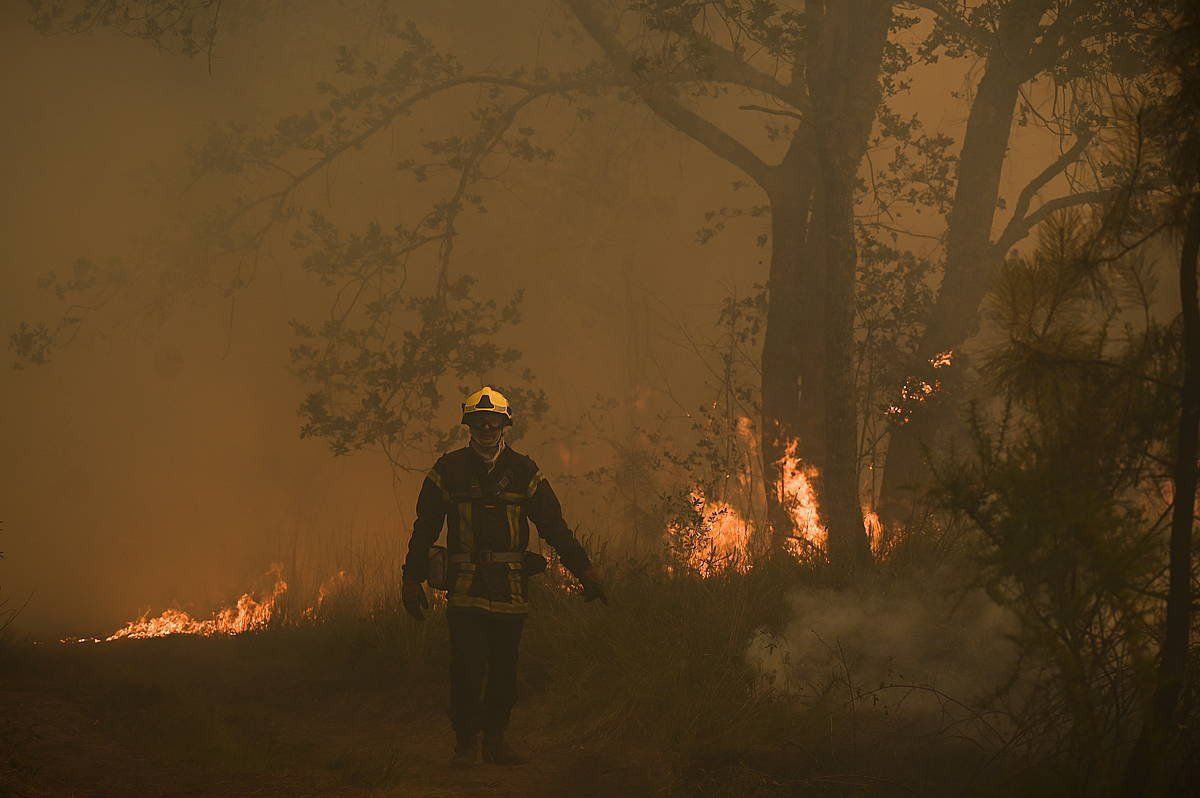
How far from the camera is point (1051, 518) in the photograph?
4227 millimetres

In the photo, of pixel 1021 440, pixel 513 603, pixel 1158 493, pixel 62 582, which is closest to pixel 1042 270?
pixel 1021 440

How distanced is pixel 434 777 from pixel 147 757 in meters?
1.64

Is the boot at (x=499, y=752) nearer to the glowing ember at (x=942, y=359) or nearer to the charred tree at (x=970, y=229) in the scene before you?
the charred tree at (x=970, y=229)

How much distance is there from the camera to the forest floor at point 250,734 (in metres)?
5.61

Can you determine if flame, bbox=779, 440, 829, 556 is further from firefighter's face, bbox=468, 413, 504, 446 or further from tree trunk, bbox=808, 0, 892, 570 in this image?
firefighter's face, bbox=468, 413, 504, 446

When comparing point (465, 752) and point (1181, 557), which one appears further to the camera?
point (465, 752)

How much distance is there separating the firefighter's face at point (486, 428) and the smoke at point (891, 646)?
207 centimetres

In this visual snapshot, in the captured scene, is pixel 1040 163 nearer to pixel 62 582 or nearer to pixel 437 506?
pixel 62 582

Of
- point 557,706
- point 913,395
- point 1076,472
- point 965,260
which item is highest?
point 965,260

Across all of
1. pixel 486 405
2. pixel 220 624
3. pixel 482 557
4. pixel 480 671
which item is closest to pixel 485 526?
pixel 482 557

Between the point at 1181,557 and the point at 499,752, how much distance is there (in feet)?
11.8

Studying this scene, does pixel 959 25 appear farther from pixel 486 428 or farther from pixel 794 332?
pixel 486 428

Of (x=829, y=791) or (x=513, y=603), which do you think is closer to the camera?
(x=829, y=791)

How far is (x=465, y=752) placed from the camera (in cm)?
605
